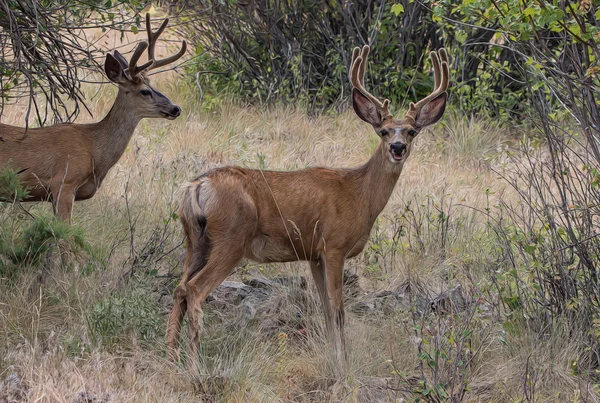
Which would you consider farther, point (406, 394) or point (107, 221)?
point (107, 221)

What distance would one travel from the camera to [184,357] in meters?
5.54

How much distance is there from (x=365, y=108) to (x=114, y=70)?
285 cm

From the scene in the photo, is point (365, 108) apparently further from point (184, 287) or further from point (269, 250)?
point (184, 287)

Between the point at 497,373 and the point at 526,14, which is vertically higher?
the point at 526,14

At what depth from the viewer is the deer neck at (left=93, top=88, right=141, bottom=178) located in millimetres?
8297

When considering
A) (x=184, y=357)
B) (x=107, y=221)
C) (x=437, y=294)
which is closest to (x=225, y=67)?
(x=107, y=221)

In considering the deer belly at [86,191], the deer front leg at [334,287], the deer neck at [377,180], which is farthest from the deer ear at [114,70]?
the deer front leg at [334,287]

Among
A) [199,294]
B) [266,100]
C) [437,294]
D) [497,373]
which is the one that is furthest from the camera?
[266,100]

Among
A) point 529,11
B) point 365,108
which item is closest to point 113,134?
point 365,108

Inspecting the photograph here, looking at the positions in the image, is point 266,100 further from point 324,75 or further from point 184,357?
point 184,357

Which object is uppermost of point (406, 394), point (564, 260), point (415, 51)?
point (415, 51)

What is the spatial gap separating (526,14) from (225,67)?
8020 millimetres

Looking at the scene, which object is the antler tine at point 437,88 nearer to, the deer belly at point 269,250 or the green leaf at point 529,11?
the deer belly at point 269,250

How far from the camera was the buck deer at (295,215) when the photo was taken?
19.3 ft
